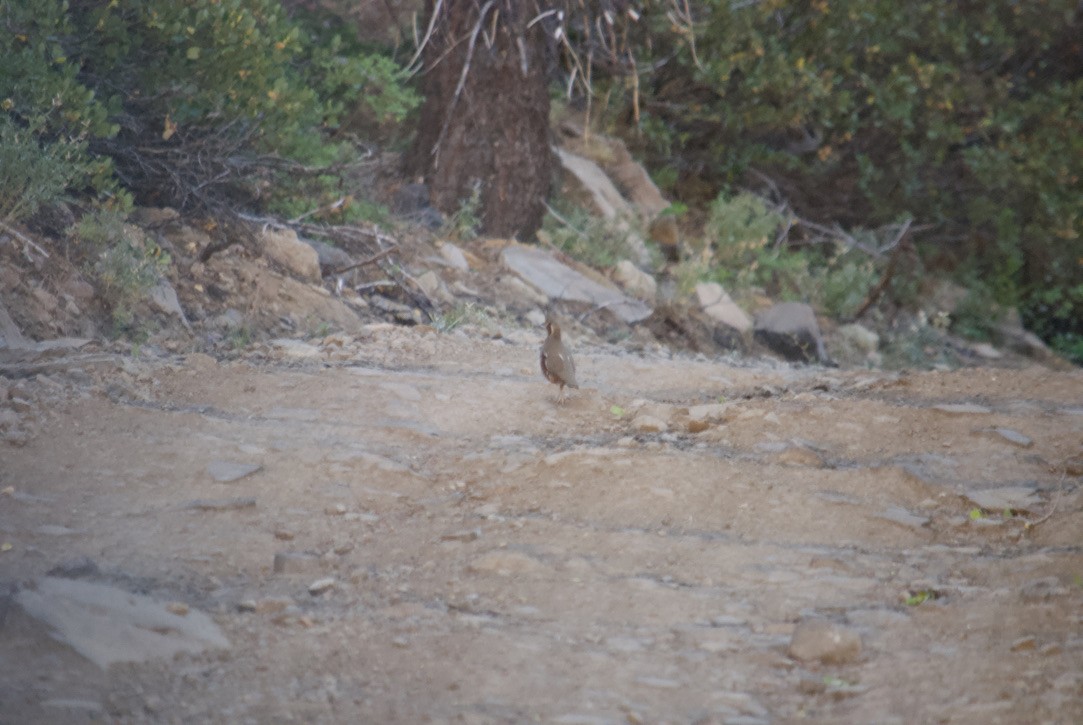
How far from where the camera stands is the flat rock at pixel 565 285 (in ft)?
28.1

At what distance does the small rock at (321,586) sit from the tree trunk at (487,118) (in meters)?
6.09

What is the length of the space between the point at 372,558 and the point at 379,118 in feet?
19.8

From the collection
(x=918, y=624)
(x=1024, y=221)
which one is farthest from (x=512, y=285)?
(x=1024, y=221)

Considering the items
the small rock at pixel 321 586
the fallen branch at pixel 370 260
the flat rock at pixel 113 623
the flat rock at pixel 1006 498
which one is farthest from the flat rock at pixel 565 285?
the flat rock at pixel 113 623

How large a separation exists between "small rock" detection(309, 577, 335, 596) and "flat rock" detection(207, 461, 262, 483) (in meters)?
0.87

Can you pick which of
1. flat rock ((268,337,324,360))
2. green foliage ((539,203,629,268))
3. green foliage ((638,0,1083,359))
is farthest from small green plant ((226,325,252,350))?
green foliage ((638,0,1083,359))

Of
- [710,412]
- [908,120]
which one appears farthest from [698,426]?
[908,120]

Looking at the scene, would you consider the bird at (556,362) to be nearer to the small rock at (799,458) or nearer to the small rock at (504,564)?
the small rock at (799,458)

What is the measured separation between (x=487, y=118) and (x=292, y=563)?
6.24m

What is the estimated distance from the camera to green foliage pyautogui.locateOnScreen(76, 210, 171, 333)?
602 cm

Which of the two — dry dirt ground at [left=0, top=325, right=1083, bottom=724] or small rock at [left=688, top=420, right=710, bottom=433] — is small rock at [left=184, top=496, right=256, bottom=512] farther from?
small rock at [left=688, top=420, right=710, bottom=433]

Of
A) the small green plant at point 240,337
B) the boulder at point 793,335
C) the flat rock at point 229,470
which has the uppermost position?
the flat rock at point 229,470

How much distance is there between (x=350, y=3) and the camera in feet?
34.7

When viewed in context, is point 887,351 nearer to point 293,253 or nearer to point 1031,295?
point 1031,295
